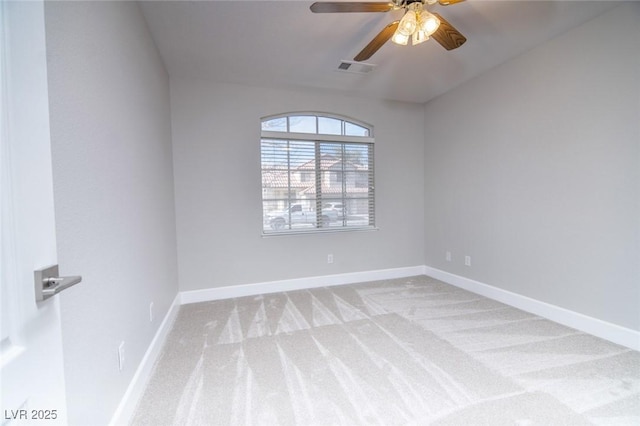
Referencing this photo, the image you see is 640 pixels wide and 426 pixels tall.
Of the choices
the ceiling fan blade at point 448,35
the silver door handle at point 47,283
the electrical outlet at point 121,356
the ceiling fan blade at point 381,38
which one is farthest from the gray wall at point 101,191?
the ceiling fan blade at point 448,35

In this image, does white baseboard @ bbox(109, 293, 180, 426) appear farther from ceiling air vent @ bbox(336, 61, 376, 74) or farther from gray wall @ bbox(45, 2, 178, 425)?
ceiling air vent @ bbox(336, 61, 376, 74)

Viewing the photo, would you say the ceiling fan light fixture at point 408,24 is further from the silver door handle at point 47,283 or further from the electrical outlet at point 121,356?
the electrical outlet at point 121,356

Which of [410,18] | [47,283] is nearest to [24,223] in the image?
[47,283]

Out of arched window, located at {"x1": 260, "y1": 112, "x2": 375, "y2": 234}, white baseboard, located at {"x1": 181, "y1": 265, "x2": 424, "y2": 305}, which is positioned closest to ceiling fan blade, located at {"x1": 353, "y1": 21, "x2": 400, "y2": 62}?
arched window, located at {"x1": 260, "y1": 112, "x2": 375, "y2": 234}

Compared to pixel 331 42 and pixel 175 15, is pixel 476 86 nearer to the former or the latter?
pixel 331 42

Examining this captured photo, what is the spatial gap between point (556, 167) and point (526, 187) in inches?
12.0

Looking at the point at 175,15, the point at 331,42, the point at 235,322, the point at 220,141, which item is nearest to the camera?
the point at 175,15

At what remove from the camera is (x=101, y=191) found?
1219mm

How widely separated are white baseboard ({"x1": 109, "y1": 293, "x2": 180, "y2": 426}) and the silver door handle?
111 cm

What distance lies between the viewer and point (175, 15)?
196cm

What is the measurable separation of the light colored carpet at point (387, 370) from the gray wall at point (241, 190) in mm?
689

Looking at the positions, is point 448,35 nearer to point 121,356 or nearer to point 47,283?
point 47,283

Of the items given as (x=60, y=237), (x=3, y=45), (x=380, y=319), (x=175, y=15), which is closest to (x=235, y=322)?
(x=380, y=319)

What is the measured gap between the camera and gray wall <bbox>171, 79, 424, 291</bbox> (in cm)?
300
